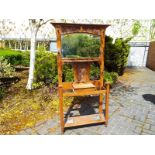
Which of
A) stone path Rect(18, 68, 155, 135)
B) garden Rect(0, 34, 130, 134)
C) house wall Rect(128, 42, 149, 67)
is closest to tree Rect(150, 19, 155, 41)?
house wall Rect(128, 42, 149, 67)

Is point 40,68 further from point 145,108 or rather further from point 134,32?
point 134,32

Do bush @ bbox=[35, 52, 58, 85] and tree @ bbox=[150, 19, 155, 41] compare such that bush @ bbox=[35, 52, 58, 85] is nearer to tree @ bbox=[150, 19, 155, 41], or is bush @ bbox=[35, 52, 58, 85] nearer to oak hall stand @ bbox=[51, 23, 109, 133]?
oak hall stand @ bbox=[51, 23, 109, 133]

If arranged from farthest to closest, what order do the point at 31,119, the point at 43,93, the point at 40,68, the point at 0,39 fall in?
the point at 0,39 < the point at 40,68 < the point at 43,93 < the point at 31,119

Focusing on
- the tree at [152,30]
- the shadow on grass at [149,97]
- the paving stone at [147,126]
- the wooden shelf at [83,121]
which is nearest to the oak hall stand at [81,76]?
the wooden shelf at [83,121]

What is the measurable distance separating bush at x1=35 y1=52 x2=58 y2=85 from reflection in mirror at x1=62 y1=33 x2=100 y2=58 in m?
2.48

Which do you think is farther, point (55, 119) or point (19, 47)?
point (19, 47)

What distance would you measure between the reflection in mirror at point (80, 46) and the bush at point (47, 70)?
248cm

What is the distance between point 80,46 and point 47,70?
2681mm

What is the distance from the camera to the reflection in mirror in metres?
3.58

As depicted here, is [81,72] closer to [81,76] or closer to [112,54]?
[81,76]

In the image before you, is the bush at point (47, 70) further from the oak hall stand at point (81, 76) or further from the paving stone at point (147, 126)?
the paving stone at point (147, 126)

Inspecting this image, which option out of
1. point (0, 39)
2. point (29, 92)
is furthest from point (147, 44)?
point (0, 39)

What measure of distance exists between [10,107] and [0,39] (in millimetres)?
16235

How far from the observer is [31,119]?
3.98 m
